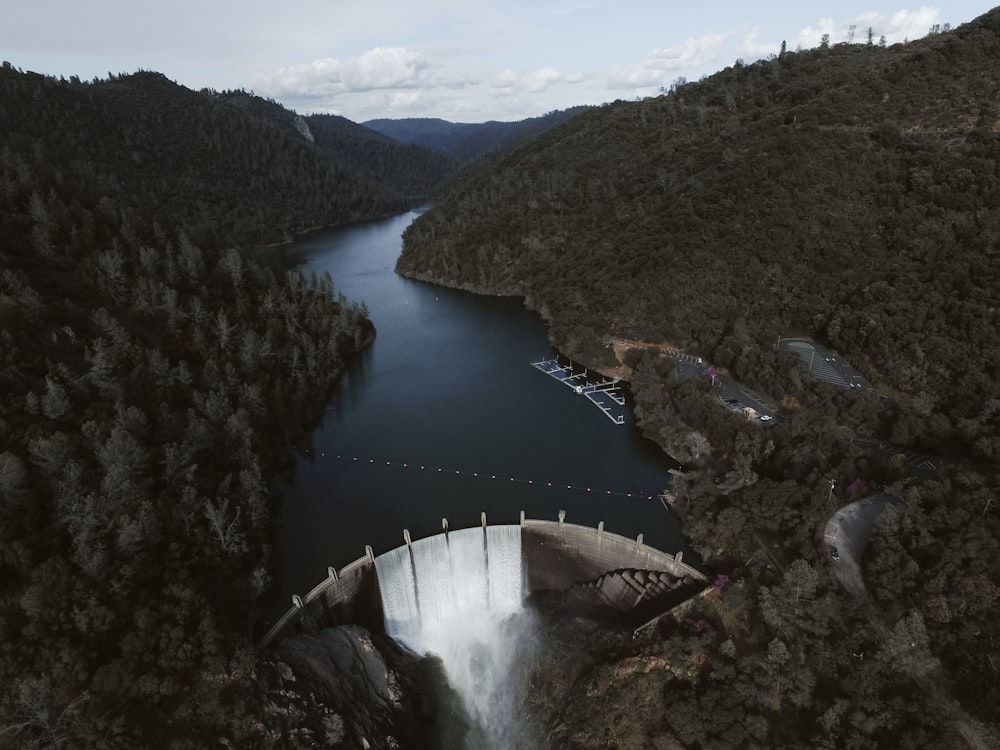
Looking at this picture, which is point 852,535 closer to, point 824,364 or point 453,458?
point 824,364

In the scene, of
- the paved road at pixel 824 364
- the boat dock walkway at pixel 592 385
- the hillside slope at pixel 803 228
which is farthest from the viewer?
the boat dock walkway at pixel 592 385

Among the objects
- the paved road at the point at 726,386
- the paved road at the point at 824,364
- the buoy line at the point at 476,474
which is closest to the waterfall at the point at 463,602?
the buoy line at the point at 476,474

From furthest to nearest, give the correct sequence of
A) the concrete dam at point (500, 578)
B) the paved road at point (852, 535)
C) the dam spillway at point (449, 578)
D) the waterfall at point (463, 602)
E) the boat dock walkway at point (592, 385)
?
the boat dock walkway at point (592, 385), the dam spillway at point (449, 578), the waterfall at point (463, 602), the concrete dam at point (500, 578), the paved road at point (852, 535)

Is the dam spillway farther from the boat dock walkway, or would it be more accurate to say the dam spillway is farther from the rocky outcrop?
the boat dock walkway

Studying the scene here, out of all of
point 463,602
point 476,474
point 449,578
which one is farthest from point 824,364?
point 449,578

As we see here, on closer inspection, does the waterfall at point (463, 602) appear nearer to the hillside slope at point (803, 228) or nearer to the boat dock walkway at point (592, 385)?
the boat dock walkway at point (592, 385)

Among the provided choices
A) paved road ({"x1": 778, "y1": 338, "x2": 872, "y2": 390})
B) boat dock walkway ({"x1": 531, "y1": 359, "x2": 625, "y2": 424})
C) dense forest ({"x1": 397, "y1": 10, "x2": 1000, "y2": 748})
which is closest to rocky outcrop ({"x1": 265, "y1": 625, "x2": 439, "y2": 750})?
dense forest ({"x1": 397, "y1": 10, "x2": 1000, "y2": 748})
